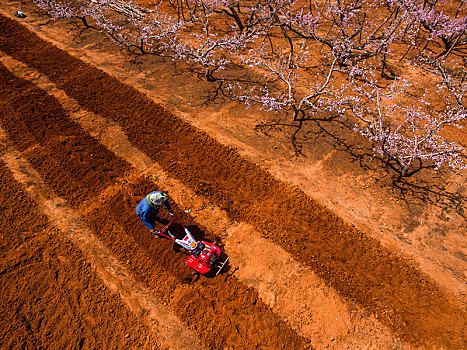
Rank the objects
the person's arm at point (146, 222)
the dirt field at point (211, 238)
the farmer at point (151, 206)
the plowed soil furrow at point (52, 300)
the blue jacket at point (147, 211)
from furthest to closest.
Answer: the person's arm at point (146, 222), the blue jacket at point (147, 211), the farmer at point (151, 206), the dirt field at point (211, 238), the plowed soil furrow at point (52, 300)

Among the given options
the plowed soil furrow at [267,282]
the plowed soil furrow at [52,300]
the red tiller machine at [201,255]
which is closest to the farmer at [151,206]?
the red tiller machine at [201,255]

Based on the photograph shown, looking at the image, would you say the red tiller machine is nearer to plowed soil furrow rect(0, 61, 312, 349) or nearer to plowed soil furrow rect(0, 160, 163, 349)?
plowed soil furrow rect(0, 61, 312, 349)

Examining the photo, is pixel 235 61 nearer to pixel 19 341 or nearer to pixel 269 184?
pixel 269 184

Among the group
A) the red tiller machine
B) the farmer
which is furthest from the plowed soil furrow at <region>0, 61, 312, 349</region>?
the farmer

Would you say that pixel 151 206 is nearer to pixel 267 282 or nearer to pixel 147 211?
pixel 147 211

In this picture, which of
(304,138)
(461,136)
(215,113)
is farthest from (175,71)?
(461,136)

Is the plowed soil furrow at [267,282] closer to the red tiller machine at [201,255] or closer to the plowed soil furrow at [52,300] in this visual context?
the plowed soil furrow at [52,300]

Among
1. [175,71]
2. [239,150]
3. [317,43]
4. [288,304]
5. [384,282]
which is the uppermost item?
[317,43]
